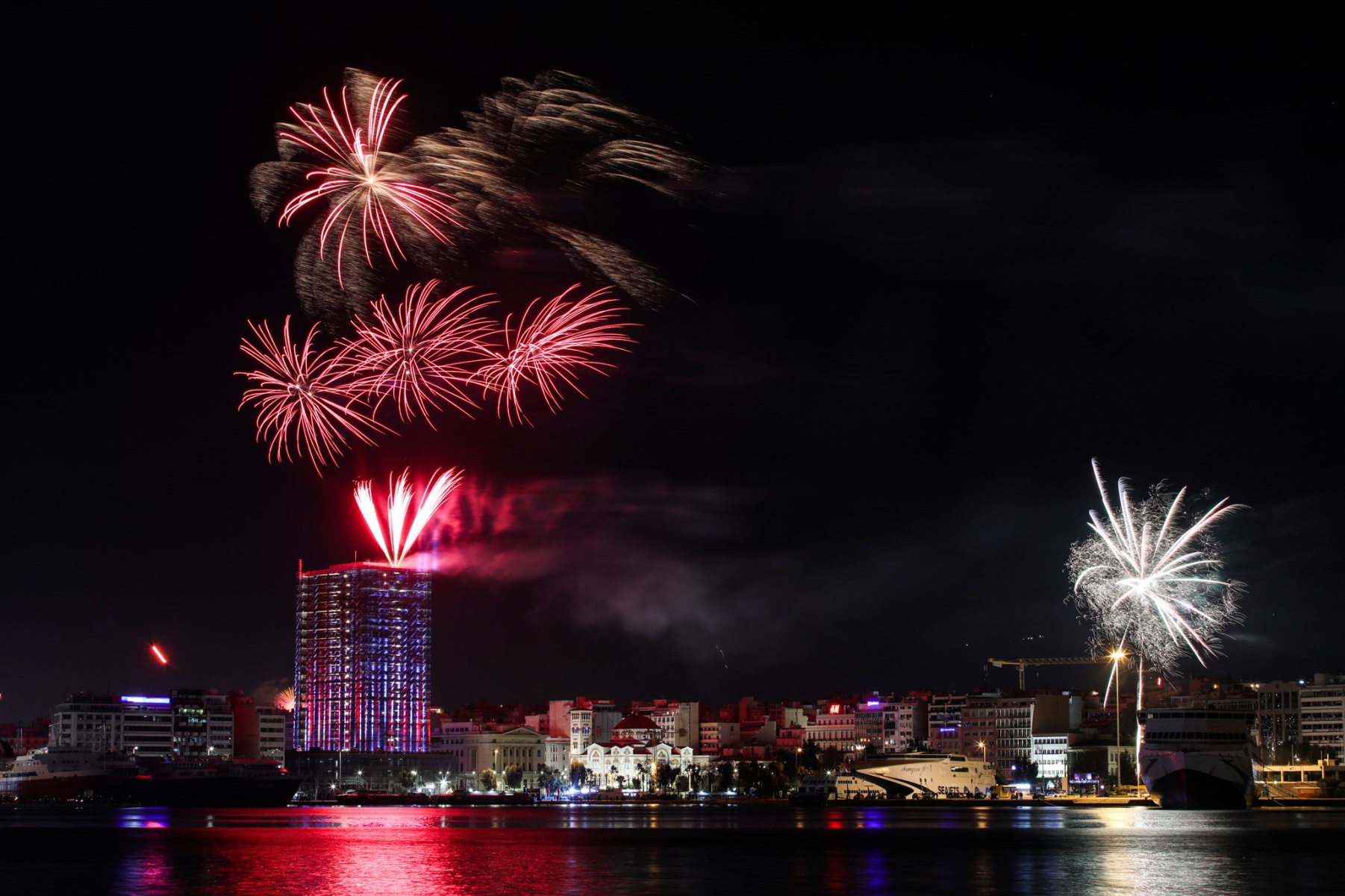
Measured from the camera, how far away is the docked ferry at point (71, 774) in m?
174

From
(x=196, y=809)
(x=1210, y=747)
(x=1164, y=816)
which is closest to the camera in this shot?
(x=1164, y=816)

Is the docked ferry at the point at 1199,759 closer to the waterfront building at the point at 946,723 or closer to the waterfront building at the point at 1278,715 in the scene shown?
the waterfront building at the point at 1278,715

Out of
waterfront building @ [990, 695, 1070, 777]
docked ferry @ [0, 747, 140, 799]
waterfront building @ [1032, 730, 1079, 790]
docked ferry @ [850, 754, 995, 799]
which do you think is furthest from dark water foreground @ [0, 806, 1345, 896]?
waterfront building @ [990, 695, 1070, 777]

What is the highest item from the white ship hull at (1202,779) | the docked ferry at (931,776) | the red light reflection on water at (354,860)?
the red light reflection on water at (354,860)

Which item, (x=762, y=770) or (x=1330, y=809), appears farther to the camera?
(x=762, y=770)

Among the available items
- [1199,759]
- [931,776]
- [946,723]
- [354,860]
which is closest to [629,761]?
[946,723]

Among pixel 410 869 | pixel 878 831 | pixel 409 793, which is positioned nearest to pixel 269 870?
pixel 410 869

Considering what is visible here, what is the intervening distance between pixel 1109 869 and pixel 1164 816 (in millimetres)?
50660

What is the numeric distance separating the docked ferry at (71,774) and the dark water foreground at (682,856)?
83003 millimetres

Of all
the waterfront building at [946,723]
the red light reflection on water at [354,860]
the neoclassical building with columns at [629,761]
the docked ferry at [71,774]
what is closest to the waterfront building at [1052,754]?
the waterfront building at [946,723]

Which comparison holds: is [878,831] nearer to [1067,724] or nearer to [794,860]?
[794,860]

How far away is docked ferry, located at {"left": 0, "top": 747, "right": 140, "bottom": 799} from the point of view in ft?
571

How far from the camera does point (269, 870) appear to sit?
46656 mm

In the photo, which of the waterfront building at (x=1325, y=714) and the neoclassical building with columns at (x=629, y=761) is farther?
the neoclassical building with columns at (x=629, y=761)
